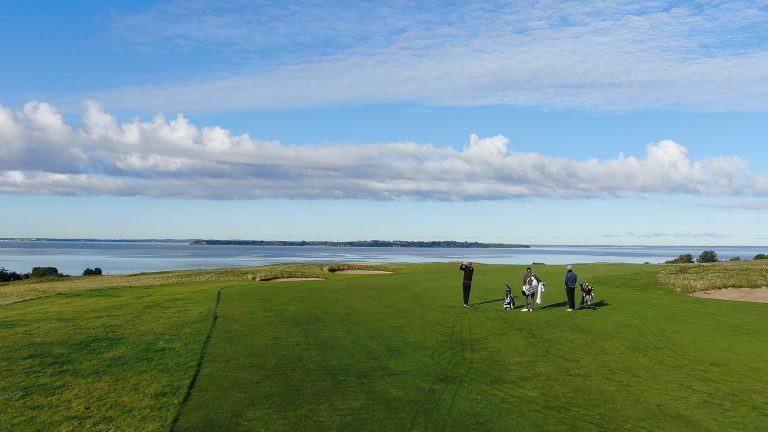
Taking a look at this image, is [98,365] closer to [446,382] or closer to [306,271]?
[446,382]

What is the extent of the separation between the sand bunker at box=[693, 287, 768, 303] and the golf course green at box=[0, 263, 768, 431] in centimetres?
→ 594

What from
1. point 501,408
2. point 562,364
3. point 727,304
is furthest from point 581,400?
point 727,304

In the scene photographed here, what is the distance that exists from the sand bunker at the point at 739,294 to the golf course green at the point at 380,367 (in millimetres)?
5944

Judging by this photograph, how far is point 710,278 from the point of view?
Answer: 40.3 metres

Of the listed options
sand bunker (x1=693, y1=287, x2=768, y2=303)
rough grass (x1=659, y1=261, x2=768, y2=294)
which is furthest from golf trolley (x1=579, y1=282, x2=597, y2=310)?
rough grass (x1=659, y1=261, x2=768, y2=294)

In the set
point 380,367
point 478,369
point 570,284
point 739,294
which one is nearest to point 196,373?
point 380,367

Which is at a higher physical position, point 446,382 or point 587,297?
point 587,297

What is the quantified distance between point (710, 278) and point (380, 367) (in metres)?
33.0

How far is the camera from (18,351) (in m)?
17.8

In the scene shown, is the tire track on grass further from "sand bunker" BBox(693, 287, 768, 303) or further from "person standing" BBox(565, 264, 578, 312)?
"sand bunker" BBox(693, 287, 768, 303)

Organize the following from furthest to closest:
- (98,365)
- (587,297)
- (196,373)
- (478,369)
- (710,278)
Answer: (710,278) < (587,297) < (98,365) < (478,369) < (196,373)

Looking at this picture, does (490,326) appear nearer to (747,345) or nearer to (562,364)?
(562,364)

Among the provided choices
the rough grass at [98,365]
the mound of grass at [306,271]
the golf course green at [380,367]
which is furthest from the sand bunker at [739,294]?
the mound of grass at [306,271]

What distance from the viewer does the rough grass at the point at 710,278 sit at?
1469 inches
